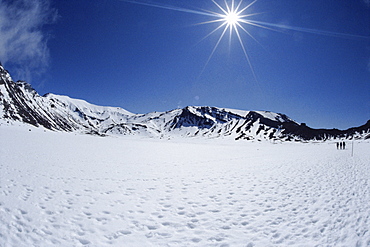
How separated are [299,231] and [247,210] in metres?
2.05

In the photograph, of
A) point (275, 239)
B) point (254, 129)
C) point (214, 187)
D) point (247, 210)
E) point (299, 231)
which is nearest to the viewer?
point (275, 239)

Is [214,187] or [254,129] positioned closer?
[214,187]

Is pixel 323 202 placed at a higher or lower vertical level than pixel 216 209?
higher

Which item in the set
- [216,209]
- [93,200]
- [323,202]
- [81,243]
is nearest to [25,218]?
[93,200]

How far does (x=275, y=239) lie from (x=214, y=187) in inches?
216

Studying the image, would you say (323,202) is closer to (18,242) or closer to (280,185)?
(280,185)

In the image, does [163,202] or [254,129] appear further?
[254,129]

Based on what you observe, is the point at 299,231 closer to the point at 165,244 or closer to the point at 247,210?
the point at 247,210

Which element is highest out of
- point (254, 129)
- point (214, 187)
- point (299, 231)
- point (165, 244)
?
point (254, 129)

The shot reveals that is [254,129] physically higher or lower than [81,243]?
higher

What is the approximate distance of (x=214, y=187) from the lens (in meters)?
10.9

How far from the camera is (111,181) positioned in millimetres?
11430

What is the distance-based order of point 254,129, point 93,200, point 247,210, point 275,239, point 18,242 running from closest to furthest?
point 18,242
point 275,239
point 247,210
point 93,200
point 254,129

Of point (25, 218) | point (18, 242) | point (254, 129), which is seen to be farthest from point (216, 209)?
point (254, 129)
